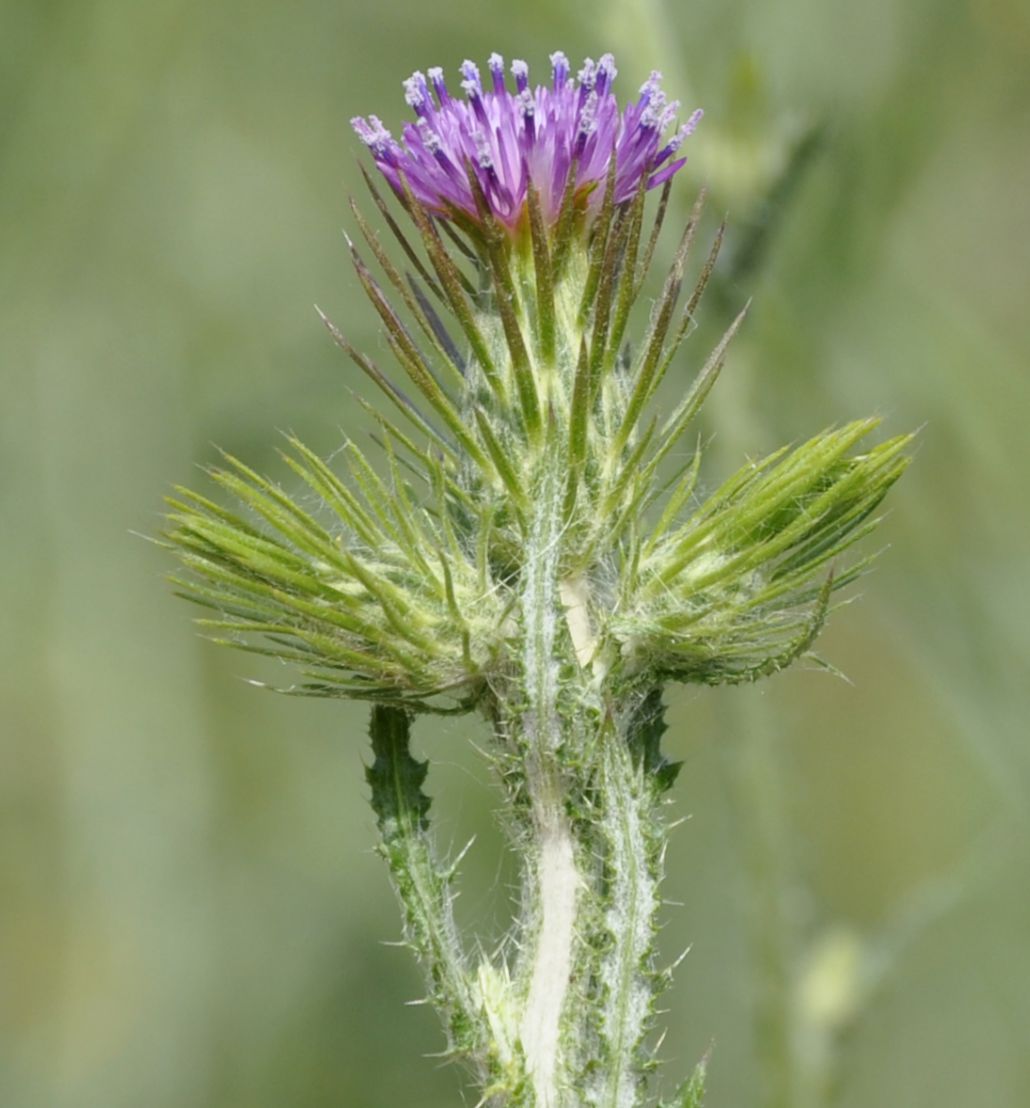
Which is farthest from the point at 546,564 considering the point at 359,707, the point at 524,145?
the point at 359,707

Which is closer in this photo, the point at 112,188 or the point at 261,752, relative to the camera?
the point at 112,188

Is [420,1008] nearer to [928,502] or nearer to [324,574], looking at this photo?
[928,502]

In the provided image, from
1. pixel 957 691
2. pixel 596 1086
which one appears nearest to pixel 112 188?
pixel 957 691

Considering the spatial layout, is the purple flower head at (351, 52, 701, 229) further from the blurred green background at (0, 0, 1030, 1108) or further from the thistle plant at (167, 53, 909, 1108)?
the blurred green background at (0, 0, 1030, 1108)

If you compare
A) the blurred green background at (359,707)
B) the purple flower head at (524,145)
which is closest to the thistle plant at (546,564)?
the purple flower head at (524,145)

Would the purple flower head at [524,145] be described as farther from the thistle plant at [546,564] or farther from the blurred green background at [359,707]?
the blurred green background at [359,707]

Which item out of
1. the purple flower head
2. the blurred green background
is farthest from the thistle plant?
the blurred green background
